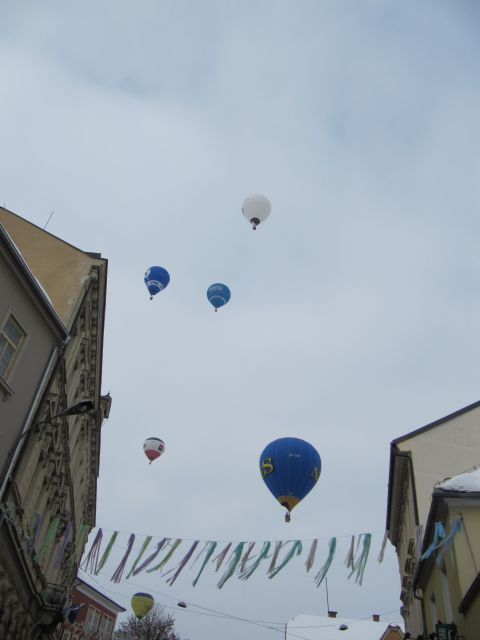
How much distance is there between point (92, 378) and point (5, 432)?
8.14 metres

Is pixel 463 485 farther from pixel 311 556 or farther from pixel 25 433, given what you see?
pixel 25 433

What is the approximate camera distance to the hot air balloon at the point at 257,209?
21.8 m

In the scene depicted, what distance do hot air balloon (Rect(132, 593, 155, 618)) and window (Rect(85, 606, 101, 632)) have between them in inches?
455

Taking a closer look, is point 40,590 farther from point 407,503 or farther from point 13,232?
point 407,503

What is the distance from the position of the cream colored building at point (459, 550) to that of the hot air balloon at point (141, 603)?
20860 millimetres

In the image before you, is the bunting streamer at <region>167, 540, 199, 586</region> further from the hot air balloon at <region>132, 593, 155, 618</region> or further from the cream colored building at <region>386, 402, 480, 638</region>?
the hot air balloon at <region>132, 593, 155, 618</region>

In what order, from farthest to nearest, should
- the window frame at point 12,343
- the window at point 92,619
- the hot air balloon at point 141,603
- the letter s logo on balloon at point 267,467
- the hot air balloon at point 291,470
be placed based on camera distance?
the window at point 92,619, the hot air balloon at point 141,603, the letter s logo on balloon at point 267,467, the hot air balloon at point 291,470, the window frame at point 12,343

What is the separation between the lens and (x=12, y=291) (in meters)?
Result: 14.1

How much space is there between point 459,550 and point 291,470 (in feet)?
17.2

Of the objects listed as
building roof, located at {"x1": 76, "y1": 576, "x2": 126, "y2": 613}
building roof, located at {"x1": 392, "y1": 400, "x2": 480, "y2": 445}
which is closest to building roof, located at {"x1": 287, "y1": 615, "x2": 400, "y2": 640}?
building roof, located at {"x1": 76, "y1": 576, "x2": 126, "y2": 613}

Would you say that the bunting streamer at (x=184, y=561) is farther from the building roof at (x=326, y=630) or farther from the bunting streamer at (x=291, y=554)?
the building roof at (x=326, y=630)

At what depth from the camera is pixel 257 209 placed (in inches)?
856

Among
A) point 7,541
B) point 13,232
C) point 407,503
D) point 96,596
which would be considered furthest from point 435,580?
point 96,596

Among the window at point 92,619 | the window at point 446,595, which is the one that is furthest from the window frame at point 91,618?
the window at point 446,595
